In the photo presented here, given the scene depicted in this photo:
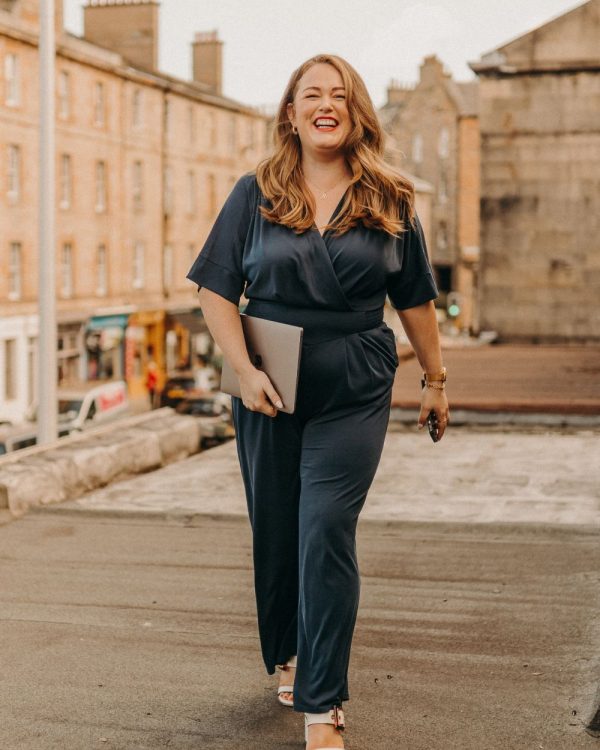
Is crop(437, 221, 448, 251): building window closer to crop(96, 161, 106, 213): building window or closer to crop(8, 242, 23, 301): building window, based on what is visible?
crop(96, 161, 106, 213): building window

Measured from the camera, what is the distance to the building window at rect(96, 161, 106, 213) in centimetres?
4375

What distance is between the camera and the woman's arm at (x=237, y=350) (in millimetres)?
3605

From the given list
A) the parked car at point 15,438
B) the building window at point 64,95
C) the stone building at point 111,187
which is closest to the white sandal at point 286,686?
the parked car at point 15,438

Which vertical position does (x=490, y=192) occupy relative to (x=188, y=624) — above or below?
above

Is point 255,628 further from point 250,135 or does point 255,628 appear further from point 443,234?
point 443,234

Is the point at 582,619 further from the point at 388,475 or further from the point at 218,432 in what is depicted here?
the point at 218,432

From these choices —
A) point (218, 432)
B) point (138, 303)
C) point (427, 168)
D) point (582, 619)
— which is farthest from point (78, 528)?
point (427, 168)

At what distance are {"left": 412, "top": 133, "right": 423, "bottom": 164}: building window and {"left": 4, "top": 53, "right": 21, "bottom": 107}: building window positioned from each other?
43.4 m

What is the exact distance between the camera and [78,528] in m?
6.67

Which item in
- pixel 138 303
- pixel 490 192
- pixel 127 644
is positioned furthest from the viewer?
pixel 138 303

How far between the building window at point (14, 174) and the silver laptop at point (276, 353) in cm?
3522

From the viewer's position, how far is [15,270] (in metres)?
38.6

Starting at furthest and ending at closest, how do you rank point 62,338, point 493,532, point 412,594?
1. point 62,338
2. point 493,532
3. point 412,594

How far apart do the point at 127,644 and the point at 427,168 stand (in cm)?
7604
